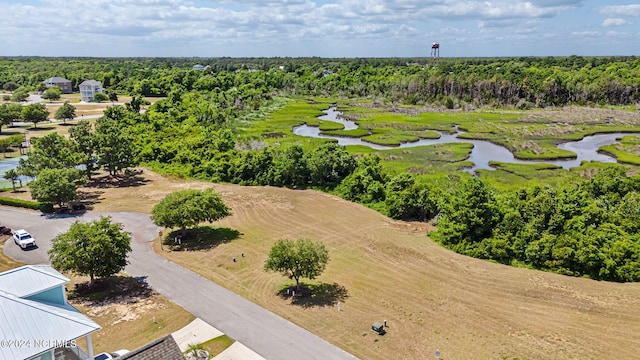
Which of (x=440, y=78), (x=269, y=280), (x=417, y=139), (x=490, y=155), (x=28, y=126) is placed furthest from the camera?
(x=440, y=78)

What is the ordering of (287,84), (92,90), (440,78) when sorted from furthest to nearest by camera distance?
(287,84) < (440,78) < (92,90)

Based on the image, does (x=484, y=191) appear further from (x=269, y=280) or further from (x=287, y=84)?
(x=287, y=84)

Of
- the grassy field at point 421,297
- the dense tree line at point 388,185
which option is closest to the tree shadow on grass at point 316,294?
the grassy field at point 421,297

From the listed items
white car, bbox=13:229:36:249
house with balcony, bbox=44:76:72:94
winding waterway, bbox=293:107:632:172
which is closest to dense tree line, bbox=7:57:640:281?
white car, bbox=13:229:36:249

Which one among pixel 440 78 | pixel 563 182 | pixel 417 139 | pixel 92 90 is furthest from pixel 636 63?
pixel 92 90

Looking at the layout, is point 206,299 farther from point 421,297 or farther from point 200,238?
point 421,297

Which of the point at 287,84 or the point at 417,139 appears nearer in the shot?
the point at 417,139

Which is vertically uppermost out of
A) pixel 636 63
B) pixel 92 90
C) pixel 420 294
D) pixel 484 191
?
pixel 636 63
